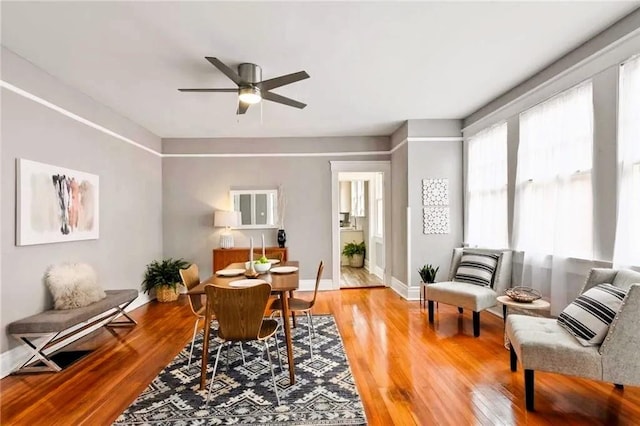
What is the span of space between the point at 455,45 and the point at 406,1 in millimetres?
848

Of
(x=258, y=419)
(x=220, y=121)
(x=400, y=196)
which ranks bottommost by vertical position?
(x=258, y=419)

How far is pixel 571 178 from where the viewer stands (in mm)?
3121

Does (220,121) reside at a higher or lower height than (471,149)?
higher

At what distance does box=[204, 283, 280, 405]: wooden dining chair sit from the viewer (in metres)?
2.31

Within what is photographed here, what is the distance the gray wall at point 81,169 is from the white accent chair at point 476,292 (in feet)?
13.4

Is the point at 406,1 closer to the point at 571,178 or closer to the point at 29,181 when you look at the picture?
the point at 571,178

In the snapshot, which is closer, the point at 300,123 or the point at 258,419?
the point at 258,419

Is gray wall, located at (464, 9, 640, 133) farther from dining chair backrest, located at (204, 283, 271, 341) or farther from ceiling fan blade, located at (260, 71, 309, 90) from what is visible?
dining chair backrest, located at (204, 283, 271, 341)

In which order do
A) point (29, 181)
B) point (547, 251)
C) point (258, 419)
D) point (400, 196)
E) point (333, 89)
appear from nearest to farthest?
point (258, 419)
point (29, 181)
point (547, 251)
point (333, 89)
point (400, 196)

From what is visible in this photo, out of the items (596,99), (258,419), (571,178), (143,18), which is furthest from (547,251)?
(143,18)

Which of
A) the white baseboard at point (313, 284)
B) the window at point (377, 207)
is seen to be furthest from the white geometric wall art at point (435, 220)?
the window at point (377, 207)

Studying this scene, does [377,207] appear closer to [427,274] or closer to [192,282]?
[427,274]

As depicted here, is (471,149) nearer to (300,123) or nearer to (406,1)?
(300,123)

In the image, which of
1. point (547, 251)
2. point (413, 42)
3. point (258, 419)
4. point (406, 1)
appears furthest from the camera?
point (547, 251)
